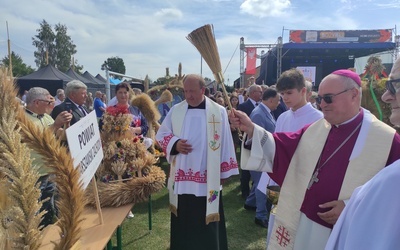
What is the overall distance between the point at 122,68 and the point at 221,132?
78992mm

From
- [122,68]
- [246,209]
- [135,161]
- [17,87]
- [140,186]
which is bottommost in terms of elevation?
[246,209]

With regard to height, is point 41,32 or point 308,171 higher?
point 41,32

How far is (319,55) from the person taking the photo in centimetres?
2302

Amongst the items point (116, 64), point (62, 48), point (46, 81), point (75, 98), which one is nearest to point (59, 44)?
Result: point (62, 48)

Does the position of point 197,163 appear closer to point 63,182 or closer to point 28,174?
point 63,182

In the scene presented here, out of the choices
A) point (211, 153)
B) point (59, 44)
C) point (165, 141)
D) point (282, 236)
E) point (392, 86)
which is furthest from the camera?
point (59, 44)

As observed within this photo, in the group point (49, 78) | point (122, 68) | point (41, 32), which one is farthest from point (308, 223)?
point (122, 68)

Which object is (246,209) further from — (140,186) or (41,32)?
(41,32)

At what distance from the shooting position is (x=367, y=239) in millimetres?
788

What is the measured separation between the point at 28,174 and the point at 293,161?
196 centimetres

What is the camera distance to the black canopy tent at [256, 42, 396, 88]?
810 inches

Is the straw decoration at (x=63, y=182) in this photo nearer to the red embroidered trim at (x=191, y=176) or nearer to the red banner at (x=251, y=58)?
the red embroidered trim at (x=191, y=176)

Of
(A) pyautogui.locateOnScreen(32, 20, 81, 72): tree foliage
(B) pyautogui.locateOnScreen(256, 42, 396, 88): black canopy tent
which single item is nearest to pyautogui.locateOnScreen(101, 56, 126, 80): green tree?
(A) pyautogui.locateOnScreen(32, 20, 81, 72): tree foliage

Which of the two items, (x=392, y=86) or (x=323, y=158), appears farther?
(x=323, y=158)
